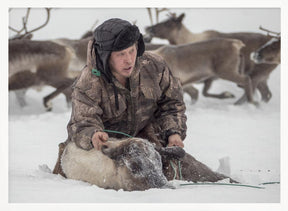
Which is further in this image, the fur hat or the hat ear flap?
the hat ear flap

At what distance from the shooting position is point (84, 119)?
2.63 m

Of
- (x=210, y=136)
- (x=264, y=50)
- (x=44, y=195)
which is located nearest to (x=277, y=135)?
(x=210, y=136)

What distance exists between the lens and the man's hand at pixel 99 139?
2477 millimetres

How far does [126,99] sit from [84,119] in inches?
11.1

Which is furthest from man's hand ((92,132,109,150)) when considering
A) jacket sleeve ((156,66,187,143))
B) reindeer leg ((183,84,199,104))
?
reindeer leg ((183,84,199,104))

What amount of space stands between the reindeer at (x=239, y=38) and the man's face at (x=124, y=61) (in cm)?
448

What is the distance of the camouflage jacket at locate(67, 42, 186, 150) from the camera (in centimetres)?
266

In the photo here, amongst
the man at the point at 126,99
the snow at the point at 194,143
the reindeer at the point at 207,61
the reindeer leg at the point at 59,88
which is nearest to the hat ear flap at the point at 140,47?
the man at the point at 126,99

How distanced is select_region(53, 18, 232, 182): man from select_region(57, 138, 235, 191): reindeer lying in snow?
0.16 ft

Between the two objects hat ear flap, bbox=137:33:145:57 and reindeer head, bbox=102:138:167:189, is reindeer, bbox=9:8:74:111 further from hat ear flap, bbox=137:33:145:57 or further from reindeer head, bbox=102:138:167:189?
reindeer head, bbox=102:138:167:189

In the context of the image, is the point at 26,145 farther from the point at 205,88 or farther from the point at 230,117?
the point at 205,88

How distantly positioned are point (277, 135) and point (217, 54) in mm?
2518

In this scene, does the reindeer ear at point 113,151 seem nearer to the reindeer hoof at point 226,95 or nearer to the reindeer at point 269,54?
the reindeer at point 269,54
